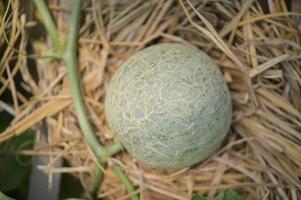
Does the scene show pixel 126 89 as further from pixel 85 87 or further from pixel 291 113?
pixel 291 113

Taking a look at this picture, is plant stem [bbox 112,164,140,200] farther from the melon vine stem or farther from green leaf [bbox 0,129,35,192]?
green leaf [bbox 0,129,35,192]

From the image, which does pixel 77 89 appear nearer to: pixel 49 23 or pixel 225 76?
pixel 49 23

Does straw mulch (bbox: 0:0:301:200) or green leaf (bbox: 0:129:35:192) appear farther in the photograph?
green leaf (bbox: 0:129:35:192)

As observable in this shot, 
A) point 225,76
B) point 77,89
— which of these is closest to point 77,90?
point 77,89

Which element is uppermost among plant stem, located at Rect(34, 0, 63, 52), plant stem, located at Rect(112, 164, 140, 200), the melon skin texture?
plant stem, located at Rect(34, 0, 63, 52)

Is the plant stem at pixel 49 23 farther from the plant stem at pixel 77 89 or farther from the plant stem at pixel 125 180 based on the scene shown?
the plant stem at pixel 125 180

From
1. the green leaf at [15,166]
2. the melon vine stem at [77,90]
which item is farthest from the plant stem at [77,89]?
the green leaf at [15,166]

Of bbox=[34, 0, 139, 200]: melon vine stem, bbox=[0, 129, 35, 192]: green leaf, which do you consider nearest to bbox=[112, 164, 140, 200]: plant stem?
bbox=[34, 0, 139, 200]: melon vine stem
